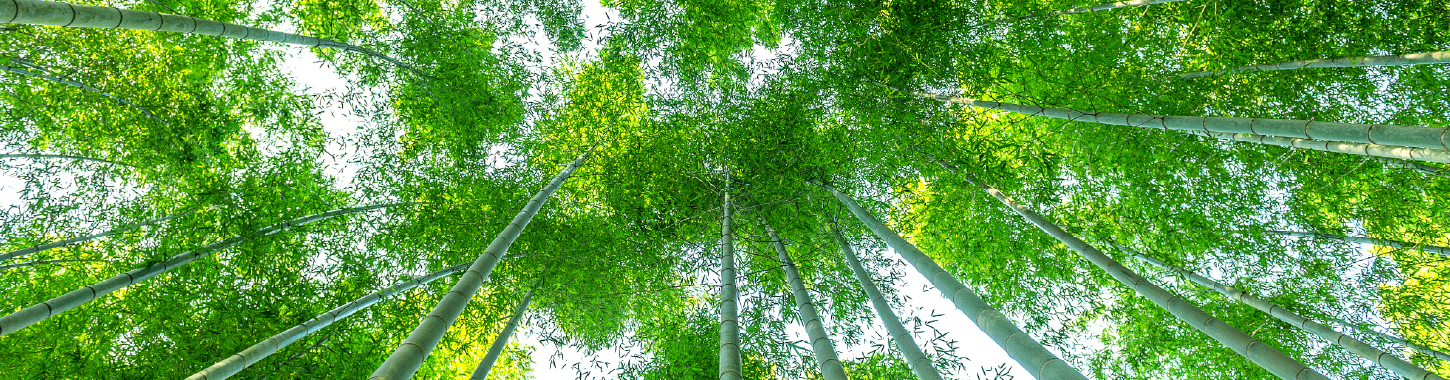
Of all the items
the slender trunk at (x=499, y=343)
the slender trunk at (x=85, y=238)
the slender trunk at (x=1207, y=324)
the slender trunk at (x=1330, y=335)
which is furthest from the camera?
the slender trunk at (x=499, y=343)

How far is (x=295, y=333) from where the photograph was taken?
338 centimetres

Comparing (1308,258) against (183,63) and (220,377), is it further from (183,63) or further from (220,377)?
(183,63)

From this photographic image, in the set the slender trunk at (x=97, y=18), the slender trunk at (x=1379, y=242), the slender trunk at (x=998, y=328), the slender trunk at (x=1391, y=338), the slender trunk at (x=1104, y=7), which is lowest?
the slender trunk at (x=998, y=328)

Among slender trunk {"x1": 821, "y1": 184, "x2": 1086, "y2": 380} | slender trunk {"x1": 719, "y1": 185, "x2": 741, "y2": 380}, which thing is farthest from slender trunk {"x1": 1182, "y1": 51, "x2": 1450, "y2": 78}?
slender trunk {"x1": 719, "y1": 185, "x2": 741, "y2": 380}

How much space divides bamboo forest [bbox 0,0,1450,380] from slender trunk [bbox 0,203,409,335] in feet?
0.14

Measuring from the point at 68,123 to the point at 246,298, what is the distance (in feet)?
7.80

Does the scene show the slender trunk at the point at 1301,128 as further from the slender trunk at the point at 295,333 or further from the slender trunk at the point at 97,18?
the slender trunk at the point at 97,18

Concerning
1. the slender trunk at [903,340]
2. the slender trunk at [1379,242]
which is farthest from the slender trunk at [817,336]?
the slender trunk at [1379,242]

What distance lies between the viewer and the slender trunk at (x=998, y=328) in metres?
1.95

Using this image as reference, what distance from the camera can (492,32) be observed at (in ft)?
17.1

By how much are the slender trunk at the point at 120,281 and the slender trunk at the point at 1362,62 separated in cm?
676

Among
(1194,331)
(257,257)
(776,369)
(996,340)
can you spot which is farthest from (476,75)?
(1194,331)

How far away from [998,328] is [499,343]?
3621 mm

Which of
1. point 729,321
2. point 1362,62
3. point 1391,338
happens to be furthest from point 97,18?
point 1391,338
